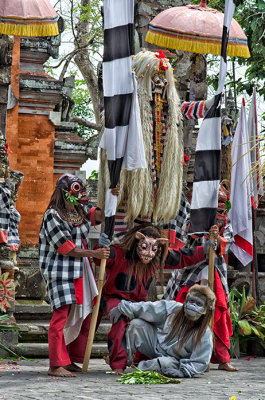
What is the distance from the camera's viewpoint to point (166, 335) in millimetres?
6266

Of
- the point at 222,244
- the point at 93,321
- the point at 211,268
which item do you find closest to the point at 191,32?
the point at 222,244

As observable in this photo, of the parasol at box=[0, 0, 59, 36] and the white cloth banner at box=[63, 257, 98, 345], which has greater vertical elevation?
the parasol at box=[0, 0, 59, 36]

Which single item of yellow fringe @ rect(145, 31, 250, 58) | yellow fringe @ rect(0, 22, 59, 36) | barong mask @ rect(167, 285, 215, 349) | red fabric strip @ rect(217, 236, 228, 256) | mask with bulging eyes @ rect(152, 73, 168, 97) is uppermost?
yellow fringe @ rect(0, 22, 59, 36)

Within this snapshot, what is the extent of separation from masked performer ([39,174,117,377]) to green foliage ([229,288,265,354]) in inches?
84.7

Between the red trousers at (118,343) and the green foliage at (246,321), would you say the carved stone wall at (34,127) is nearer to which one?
the green foliage at (246,321)

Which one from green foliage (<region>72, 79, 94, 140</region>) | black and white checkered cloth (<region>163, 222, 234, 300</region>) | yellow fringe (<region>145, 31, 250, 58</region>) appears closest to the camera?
black and white checkered cloth (<region>163, 222, 234, 300</region>)

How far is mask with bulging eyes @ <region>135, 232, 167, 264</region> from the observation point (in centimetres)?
636

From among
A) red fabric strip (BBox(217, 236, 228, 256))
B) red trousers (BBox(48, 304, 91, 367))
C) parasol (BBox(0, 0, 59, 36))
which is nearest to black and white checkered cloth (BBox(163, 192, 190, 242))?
red fabric strip (BBox(217, 236, 228, 256))

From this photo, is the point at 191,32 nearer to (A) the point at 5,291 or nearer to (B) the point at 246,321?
(B) the point at 246,321

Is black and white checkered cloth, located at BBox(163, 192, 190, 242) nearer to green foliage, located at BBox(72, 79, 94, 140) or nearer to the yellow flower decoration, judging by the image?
the yellow flower decoration

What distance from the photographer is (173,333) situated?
621cm

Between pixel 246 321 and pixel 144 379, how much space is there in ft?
8.63

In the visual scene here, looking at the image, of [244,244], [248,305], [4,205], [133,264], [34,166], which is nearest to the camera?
[133,264]

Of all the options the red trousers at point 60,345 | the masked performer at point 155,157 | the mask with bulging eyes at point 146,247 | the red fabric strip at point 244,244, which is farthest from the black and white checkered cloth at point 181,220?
the red fabric strip at point 244,244
